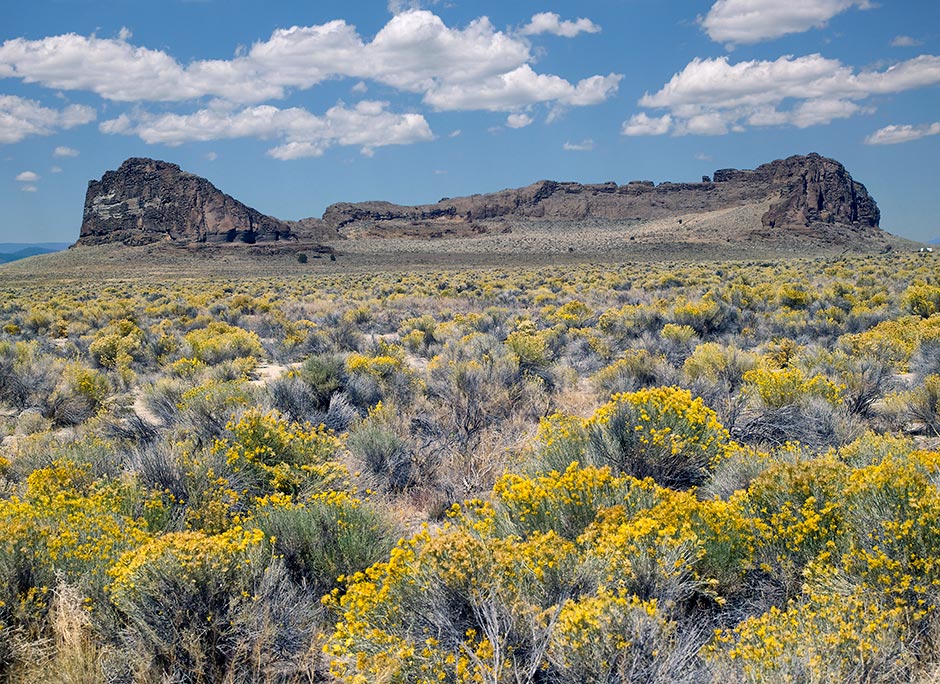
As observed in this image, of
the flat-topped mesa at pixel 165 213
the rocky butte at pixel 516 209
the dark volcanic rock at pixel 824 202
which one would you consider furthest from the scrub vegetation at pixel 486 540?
the flat-topped mesa at pixel 165 213

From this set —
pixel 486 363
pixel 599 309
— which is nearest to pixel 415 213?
pixel 599 309

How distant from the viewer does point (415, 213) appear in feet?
465

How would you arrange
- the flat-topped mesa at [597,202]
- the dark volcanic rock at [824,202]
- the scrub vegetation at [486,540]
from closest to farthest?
the scrub vegetation at [486,540] < the dark volcanic rock at [824,202] < the flat-topped mesa at [597,202]

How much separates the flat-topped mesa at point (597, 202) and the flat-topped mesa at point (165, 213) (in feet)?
71.9

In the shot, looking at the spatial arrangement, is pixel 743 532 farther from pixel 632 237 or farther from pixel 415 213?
pixel 415 213

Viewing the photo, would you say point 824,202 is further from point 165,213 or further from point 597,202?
point 165,213

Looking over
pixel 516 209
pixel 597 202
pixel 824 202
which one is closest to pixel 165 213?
pixel 516 209

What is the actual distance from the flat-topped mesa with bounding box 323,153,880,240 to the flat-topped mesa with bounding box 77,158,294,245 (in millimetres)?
21912

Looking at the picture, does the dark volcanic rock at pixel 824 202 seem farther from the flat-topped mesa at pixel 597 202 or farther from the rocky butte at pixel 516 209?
the flat-topped mesa at pixel 597 202

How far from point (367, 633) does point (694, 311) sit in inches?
496

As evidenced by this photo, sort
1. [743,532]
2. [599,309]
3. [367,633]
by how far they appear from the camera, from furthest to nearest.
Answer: [599,309] < [743,532] < [367,633]

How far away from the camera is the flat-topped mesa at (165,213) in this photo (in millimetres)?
96062

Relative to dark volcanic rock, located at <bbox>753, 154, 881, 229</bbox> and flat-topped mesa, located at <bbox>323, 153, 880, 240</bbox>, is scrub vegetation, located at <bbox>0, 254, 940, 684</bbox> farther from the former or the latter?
flat-topped mesa, located at <bbox>323, 153, 880, 240</bbox>

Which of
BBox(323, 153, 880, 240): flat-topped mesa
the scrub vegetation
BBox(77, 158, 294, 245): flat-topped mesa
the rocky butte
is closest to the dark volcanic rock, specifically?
the rocky butte
